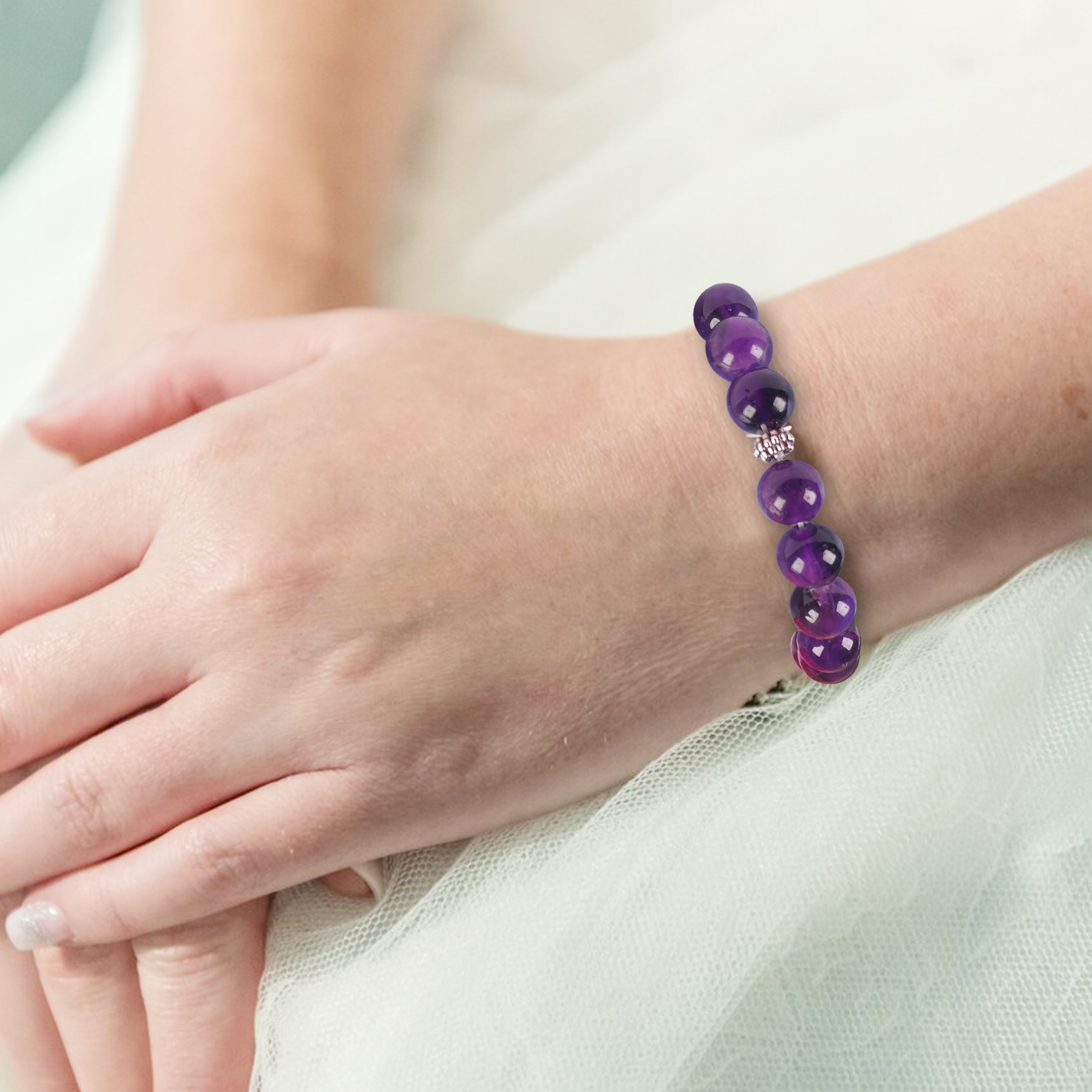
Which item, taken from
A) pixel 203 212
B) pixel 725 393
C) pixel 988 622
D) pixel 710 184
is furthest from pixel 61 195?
pixel 988 622

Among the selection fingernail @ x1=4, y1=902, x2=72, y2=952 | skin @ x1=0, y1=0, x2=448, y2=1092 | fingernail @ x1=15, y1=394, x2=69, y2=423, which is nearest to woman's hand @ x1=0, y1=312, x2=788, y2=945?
fingernail @ x1=4, y1=902, x2=72, y2=952

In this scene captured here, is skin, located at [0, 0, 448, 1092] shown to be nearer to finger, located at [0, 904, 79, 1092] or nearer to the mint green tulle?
finger, located at [0, 904, 79, 1092]

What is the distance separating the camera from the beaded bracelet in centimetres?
Result: 65

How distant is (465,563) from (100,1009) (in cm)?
34

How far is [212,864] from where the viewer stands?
2.07 ft

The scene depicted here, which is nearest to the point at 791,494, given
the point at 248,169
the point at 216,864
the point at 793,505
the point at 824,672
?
the point at 793,505

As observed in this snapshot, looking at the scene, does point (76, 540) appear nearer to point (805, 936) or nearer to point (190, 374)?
point (190, 374)

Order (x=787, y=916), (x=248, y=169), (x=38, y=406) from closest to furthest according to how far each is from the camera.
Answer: (x=787, y=916), (x=38, y=406), (x=248, y=169)

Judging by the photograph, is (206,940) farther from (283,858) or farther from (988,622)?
(988,622)

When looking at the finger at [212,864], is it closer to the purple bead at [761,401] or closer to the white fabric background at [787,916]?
the white fabric background at [787,916]

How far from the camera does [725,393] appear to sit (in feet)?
2.29

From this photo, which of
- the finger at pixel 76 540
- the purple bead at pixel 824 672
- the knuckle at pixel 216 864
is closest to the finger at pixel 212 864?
the knuckle at pixel 216 864

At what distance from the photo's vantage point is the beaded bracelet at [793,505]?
0.65 meters

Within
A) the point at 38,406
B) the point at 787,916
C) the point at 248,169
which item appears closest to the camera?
the point at 787,916
